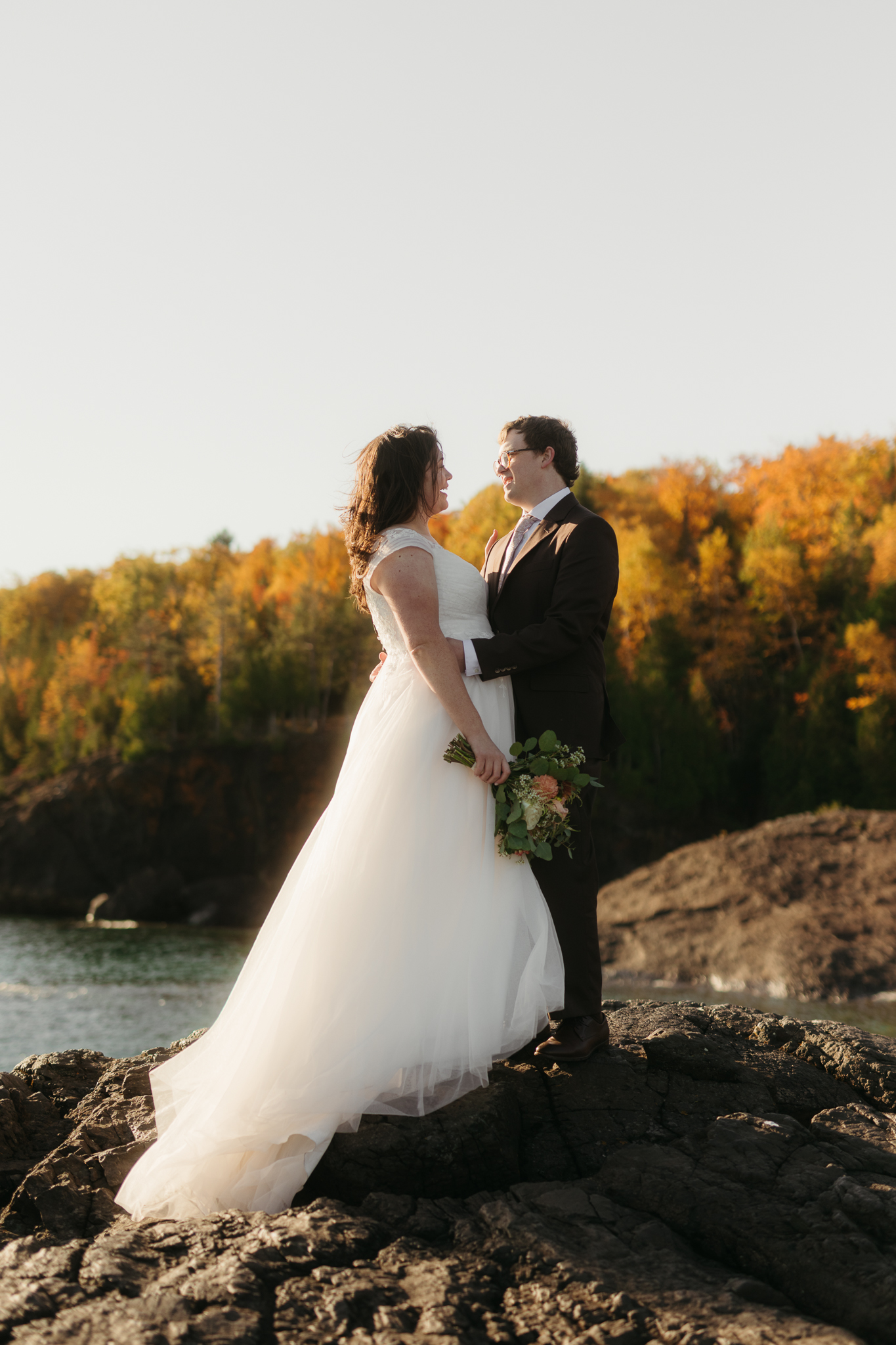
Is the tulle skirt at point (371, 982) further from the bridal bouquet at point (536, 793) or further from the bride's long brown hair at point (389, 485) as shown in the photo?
the bride's long brown hair at point (389, 485)

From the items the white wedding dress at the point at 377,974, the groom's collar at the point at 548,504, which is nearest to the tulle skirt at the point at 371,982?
the white wedding dress at the point at 377,974

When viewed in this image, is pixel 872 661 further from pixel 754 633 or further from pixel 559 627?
pixel 559 627

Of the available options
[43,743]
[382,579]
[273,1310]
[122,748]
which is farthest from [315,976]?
[43,743]

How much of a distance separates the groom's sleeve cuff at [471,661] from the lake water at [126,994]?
9213mm

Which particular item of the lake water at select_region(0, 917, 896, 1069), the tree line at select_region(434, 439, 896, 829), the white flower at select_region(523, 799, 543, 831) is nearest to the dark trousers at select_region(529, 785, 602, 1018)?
the white flower at select_region(523, 799, 543, 831)

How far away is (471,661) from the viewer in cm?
398

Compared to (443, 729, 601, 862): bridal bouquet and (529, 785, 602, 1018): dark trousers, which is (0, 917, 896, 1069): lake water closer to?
(529, 785, 602, 1018): dark trousers

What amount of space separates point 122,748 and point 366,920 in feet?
151

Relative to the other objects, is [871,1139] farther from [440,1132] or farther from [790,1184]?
[440,1132]

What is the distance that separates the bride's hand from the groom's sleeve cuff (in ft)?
0.89

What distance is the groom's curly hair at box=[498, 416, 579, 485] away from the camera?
437 cm

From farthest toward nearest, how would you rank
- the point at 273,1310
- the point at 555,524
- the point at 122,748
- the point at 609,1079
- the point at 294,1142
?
the point at 122,748, the point at 555,524, the point at 609,1079, the point at 294,1142, the point at 273,1310

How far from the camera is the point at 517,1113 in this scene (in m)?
3.69

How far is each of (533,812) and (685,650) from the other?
38.6 meters
